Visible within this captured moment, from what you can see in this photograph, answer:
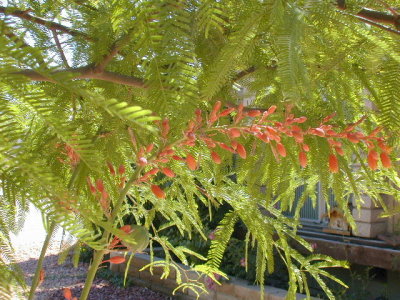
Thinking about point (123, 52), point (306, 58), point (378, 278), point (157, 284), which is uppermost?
point (123, 52)

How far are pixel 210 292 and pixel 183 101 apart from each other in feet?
13.4

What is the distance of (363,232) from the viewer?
4.50 meters

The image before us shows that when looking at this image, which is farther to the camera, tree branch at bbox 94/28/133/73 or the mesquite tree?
tree branch at bbox 94/28/133/73

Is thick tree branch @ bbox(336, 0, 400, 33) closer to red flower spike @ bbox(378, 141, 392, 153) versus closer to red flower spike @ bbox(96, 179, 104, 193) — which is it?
red flower spike @ bbox(378, 141, 392, 153)

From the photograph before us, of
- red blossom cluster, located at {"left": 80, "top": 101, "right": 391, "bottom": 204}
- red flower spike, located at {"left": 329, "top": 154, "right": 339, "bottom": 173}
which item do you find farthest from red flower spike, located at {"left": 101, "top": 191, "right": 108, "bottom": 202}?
red flower spike, located at {"left": 329, "top": 154, "right": 339, "bottom": 173}

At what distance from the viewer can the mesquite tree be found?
398 millimetres

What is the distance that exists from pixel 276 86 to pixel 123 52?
1.08 ft

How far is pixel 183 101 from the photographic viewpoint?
1.50 ft

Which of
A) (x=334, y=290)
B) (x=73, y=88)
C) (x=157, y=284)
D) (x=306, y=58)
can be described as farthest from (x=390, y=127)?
(x=157, y=284)

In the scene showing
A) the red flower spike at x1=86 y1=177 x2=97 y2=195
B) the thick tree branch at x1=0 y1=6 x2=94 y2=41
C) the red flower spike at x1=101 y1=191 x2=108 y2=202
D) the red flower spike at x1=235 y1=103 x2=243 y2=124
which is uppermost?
the thick tree branch at x1=0 y1=6 x2=94 y2=41

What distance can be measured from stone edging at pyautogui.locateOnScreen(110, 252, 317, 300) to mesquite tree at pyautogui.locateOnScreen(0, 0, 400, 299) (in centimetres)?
270

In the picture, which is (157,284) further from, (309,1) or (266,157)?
(309,1)

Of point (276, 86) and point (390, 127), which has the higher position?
point (276, 86)

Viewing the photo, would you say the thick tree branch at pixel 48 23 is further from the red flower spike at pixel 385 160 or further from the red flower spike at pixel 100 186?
the red flower spike at pixel 385 160
